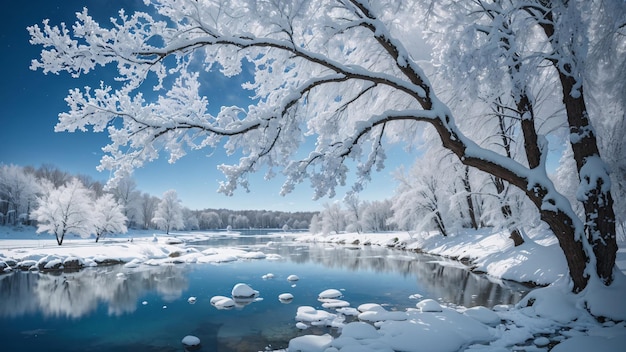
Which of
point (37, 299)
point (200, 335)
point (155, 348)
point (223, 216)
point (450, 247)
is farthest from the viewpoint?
point (223, 216)

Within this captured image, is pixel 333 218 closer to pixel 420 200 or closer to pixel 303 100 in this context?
pixel 420 200

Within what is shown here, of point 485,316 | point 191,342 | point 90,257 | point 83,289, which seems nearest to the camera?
point 485,316

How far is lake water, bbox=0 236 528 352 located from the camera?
26.8 feet

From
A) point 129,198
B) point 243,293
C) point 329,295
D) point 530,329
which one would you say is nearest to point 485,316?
point 530,329

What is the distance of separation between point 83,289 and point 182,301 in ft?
20.8

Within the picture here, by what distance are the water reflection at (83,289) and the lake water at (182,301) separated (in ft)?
0.13

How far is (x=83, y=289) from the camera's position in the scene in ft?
48.8

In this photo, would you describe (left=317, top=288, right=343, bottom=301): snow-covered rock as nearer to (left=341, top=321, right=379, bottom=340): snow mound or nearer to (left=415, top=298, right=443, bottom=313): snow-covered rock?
(left=415, top=298, right=443, bottom=313): snow-covered rock

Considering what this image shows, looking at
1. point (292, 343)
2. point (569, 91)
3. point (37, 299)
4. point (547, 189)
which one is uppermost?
point (569, 91)

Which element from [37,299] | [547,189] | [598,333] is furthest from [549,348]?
[37,299]

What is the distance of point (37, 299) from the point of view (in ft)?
42.4

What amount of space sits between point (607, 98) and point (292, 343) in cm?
962

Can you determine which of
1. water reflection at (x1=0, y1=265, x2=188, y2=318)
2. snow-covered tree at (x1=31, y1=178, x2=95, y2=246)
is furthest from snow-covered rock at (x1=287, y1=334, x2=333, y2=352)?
snow-covered tree at (x1=31, y1=178, x2=95, y2=246)

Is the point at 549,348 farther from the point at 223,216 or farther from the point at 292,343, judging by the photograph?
the point at 223,216
